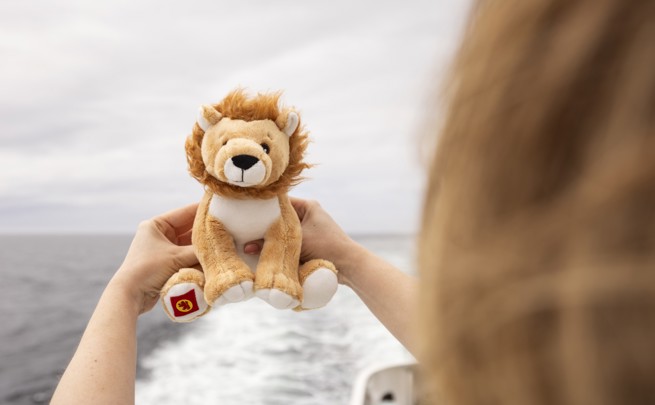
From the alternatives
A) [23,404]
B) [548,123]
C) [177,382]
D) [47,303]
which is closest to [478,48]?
[548,123]

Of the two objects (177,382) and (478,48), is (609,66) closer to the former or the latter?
(478,48)

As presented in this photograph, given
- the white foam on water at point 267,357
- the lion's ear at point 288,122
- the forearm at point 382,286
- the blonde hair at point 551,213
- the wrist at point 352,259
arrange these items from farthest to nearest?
the white foam on water at point 267,357 → the wrist at point 352,259 → the forearm at point 382,286 → the lion's ear at point 288,122 → the blonde hair at point 551,213

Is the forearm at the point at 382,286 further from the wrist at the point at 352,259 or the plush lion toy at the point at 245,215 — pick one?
the plush lion toy at the point at 245,215

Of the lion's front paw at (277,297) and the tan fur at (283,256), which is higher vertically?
the tan fur at (283,256)

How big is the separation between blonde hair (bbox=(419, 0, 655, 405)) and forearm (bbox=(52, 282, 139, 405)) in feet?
2.78

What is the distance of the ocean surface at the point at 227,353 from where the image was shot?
474 cm

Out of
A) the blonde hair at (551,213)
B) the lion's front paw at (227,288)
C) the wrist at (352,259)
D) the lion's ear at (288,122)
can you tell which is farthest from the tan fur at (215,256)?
the blonde hair at (551,213)

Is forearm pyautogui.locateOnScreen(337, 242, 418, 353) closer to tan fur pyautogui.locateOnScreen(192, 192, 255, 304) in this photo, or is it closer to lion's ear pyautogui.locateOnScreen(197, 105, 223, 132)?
tan fur pyautogui.locateOnScreen(192, 192, 255, 304)

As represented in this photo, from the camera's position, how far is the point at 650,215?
0.22 metres

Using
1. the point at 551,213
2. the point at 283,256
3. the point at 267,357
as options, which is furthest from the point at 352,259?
the point at 267,357

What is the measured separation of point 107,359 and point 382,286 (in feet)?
2.30

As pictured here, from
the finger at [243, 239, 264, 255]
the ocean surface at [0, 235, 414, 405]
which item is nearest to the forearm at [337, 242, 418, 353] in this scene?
the finger at [243, 239, 264, 255]

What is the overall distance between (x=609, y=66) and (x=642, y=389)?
15 centimetres

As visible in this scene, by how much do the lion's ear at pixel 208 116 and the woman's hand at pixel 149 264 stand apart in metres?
0.32
